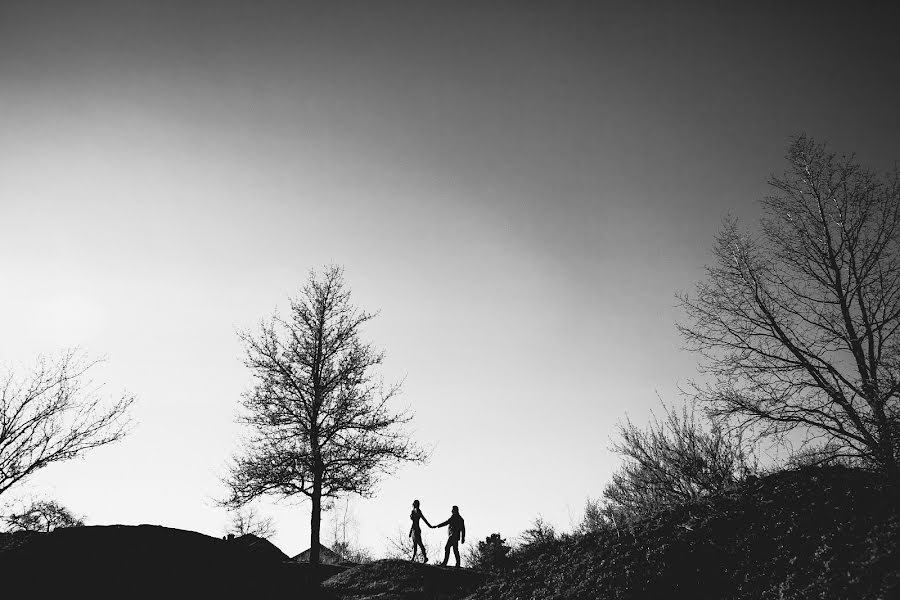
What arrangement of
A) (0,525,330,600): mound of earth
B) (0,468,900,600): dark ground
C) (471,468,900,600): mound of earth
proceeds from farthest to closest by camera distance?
1. (0,525,330,600): mound of earth
2. (0,468,900,600): dark ground
3. (471,468,900,600): mound of earth

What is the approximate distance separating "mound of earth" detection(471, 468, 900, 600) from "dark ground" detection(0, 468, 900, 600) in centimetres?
2

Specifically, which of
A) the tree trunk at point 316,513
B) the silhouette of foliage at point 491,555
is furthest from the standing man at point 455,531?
the tree trunk at point 316,513

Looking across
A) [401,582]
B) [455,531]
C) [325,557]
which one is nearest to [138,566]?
[401,582]

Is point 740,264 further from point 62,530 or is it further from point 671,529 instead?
point 62,530

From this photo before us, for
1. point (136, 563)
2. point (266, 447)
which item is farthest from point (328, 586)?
point (266, 447)

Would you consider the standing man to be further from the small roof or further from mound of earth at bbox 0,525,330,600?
the small roof

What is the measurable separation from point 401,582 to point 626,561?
5.05 meters

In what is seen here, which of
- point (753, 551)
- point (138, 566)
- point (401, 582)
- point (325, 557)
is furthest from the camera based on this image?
point (325, 557)

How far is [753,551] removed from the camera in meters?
6.02

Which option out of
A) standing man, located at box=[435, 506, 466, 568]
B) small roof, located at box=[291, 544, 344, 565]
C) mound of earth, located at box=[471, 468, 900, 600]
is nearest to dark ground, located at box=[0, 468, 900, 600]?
mound of earth, located at box=[471, 468, 900, 600]

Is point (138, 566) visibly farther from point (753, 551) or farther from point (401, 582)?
point (753, 551)

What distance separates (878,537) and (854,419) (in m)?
3.97

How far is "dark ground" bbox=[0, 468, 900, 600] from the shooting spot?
17.4 feet

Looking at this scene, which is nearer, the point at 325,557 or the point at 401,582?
the point at 401,582
